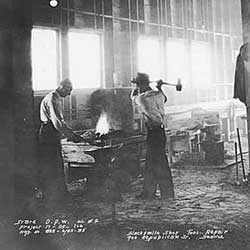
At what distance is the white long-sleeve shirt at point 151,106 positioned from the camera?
2.78 m

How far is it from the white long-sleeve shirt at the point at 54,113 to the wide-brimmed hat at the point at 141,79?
0.60m

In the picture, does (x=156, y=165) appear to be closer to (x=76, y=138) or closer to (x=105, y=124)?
(x=105, y=124)

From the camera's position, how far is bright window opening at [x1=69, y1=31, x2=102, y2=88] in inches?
112

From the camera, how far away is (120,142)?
2.82 metres

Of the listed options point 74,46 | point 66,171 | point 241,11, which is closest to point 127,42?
point 74,46

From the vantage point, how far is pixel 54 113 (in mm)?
2887

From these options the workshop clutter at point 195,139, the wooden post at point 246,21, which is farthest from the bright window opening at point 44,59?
the wooden post at point 246,21

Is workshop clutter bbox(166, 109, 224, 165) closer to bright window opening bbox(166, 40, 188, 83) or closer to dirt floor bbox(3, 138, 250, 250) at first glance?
dirt floor bbox(3, 138, 250, 250)

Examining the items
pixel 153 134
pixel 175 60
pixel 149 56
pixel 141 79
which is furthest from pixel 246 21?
pixel 153 134

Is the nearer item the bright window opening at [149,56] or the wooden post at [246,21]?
the wooden post at [246,21]

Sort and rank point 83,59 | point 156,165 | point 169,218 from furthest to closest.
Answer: point 83,59
point 156,165
point 169,218

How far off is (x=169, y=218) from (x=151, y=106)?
0.83m

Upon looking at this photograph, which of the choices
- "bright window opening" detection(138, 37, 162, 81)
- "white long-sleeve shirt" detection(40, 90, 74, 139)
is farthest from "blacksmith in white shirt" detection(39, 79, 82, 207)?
"bright window opening" detection(138, 37, 162, 81)

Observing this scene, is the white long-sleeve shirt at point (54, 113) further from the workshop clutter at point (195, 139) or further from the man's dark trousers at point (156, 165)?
the workshop clutter at point (195, 139)
